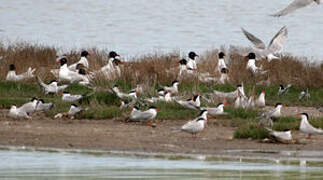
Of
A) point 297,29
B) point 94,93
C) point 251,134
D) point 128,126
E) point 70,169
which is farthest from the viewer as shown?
point 297,29

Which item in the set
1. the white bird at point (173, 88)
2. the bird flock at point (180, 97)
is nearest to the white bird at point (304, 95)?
the bird flock at point (180, 97)

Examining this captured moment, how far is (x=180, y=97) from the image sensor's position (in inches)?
677

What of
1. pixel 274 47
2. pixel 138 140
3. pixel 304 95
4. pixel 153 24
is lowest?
pixel 304 95

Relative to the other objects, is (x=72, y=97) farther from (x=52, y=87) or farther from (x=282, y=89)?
(x=282, y=89)

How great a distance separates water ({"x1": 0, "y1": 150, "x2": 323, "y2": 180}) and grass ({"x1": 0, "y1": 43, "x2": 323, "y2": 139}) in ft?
7.87

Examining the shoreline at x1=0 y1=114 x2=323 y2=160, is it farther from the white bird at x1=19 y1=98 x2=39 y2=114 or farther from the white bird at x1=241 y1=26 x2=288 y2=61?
the white bird at x1=241 y1=26 x2=288 y2=61

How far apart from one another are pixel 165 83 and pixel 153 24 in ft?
64.6

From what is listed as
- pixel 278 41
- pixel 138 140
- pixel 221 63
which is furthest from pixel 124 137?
pixel 278 41

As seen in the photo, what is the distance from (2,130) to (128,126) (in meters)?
2.11

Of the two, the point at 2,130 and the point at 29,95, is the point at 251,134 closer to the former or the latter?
the point at 2,130

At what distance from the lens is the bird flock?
14.7 m

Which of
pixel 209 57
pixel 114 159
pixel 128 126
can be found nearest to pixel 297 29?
pixel 209 57

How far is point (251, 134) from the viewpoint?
44.6ft

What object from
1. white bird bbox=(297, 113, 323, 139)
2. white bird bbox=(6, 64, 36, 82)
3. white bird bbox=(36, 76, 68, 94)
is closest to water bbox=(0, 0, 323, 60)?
white bird bbox=(6, 64, 36, 82)
